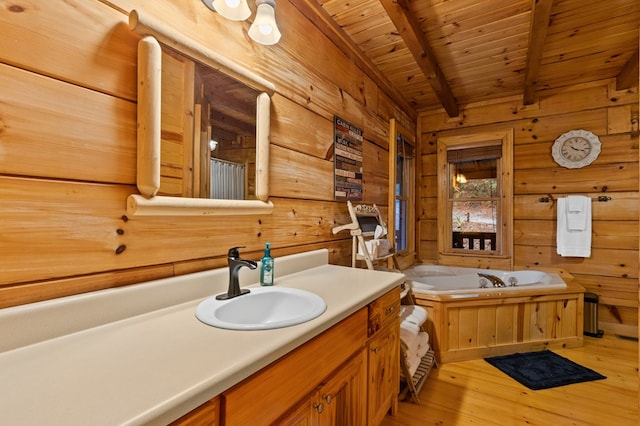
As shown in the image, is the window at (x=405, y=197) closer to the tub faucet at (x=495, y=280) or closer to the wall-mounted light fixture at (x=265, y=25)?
the tub faucet at (x=495, y=280)

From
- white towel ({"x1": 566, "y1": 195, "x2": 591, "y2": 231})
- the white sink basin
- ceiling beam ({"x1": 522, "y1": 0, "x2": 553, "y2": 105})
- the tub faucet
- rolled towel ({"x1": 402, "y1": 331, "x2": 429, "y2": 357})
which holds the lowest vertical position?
rolled towel ({"x1": 402, "y1": 331, "x2": 429, "y2": 357})

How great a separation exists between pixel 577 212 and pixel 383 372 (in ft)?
8.70

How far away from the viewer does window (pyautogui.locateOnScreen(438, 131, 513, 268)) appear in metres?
3.20

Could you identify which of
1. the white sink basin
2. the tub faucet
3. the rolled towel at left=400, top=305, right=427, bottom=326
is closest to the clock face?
the tub faucet

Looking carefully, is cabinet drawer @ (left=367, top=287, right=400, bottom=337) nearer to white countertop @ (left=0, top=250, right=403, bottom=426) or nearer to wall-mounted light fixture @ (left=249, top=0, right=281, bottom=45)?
white countertop @ (left=0, top=250, right=403, bottom=426)

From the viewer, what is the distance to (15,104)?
0.72 metres

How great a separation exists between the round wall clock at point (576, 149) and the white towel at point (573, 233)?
→ 37cm

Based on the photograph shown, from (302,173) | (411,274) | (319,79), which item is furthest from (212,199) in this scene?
(411,274)

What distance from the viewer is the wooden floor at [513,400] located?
165cm

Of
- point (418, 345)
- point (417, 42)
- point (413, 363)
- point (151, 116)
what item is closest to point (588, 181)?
point (417, 42)

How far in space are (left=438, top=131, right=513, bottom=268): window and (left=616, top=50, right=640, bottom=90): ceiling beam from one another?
904mm

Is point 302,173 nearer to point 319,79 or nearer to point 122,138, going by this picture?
point 319,79

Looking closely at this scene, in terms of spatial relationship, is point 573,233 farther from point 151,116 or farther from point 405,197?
point 151,116

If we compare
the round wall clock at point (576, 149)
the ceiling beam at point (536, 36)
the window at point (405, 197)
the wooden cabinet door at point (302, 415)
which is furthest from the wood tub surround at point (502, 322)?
the ceiling beam at point (536, 36)
